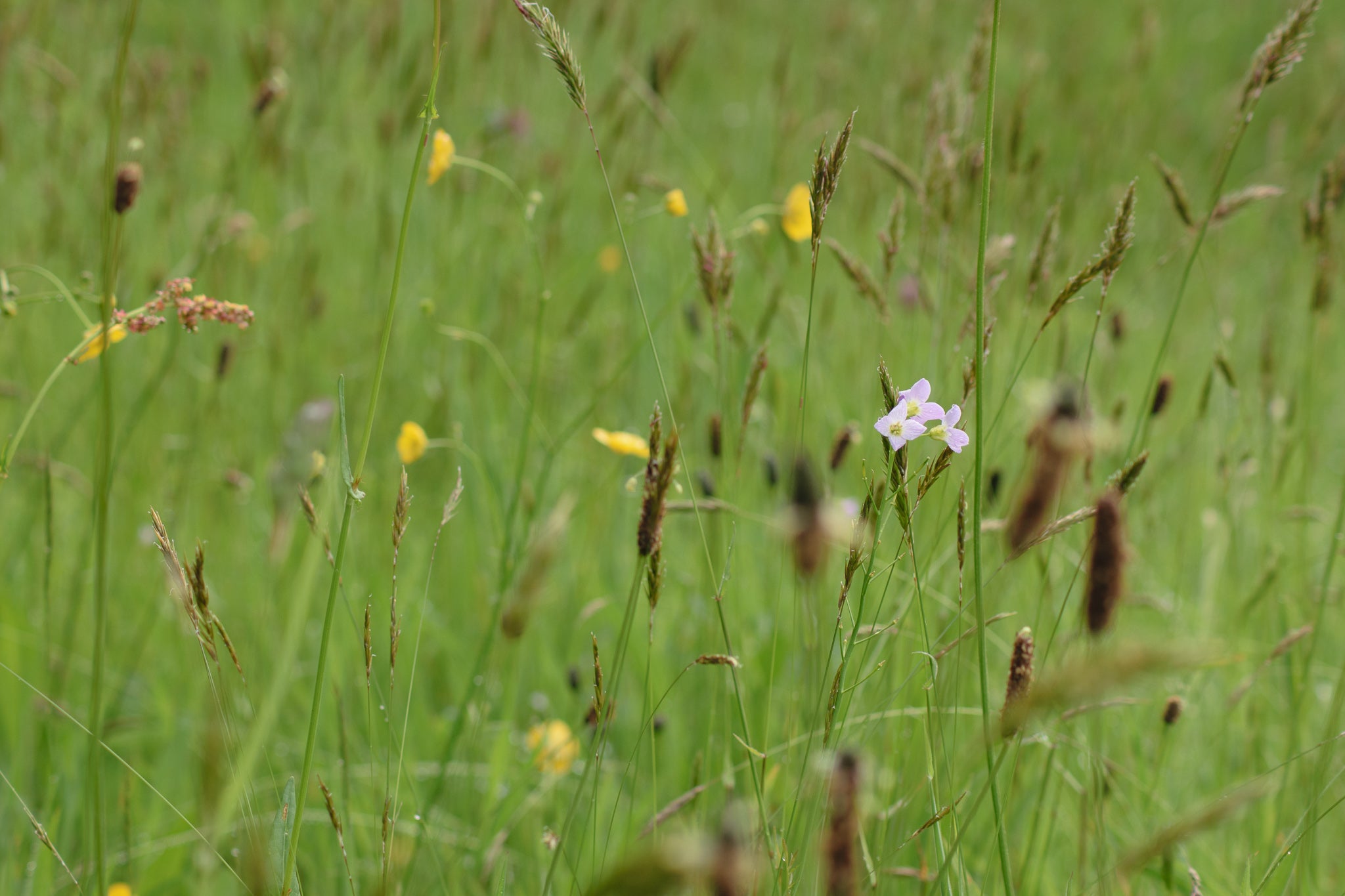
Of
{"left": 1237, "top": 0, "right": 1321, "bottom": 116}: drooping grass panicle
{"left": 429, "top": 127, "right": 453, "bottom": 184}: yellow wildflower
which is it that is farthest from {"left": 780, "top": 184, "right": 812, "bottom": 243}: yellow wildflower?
{"left": 1237, "top": 0, "right": 1321, "bottom": 116}: drooping grass panicle

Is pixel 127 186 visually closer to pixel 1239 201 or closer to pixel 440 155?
pixel 440 155

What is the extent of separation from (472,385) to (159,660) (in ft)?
3.55

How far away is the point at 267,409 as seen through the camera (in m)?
2.52

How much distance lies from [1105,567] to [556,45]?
2.18ft

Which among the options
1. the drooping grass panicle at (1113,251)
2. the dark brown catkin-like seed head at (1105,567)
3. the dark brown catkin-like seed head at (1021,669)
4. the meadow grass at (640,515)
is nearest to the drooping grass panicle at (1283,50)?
the meadow grass at (640,515)

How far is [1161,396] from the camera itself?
1.41 meters

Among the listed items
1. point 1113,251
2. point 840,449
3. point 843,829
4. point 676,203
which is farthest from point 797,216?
point 843,829

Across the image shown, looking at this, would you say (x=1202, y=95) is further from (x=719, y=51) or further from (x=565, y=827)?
(x=565, y=827)

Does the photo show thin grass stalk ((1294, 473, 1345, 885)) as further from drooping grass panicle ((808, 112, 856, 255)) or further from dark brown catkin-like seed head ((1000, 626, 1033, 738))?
drooping grass panicle ((808, 112, 856, 255))

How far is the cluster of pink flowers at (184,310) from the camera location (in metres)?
0.94

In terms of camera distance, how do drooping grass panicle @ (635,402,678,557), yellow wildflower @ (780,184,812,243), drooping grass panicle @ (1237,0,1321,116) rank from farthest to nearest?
yellow wildflower @ (780,184,812,243)
drooping grass panicle @ (1237,0,1321,116)
drooping grass panicle @ (635,402,678,557)

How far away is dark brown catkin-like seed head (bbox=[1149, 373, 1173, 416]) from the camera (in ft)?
4.55

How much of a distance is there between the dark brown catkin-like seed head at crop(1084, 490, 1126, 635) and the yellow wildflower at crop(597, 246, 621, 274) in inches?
110

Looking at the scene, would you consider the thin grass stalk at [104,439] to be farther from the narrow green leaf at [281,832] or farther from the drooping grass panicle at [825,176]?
the drooping grass panicle at [825,176]
